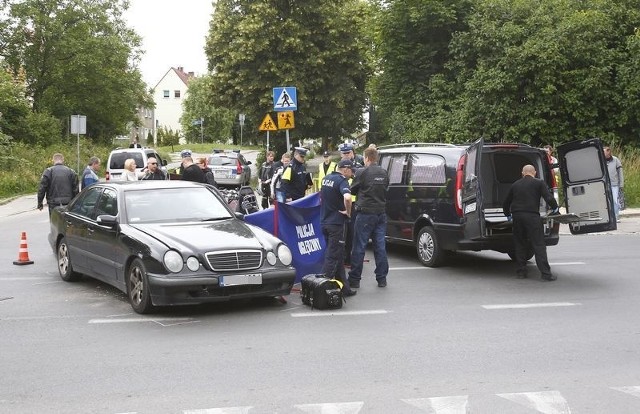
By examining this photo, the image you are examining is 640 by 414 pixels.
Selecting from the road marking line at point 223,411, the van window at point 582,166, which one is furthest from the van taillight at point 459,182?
the road marking line at point 223,411

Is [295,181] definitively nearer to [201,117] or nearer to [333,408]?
[333,408]

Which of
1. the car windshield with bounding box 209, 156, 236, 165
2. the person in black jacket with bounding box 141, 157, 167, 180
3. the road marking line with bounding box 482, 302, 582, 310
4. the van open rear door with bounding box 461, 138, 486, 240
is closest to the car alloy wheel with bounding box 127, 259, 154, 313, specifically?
the road marking line with bounding box 482, 302, 582, 310

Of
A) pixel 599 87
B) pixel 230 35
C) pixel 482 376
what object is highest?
pixel 230 35

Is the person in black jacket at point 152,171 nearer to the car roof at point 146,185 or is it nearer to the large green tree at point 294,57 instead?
the car roof at point 146,185

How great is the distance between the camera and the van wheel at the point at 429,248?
11625 millimetres

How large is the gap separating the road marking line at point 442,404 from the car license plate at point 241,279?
3.33 metres

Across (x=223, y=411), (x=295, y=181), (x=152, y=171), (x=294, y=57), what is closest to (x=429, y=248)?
(x=295, y=181)

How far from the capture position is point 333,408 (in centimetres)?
531

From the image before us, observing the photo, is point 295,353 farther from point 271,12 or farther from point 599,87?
point 271,12

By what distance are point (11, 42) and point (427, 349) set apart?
4432 cm

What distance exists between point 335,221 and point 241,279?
5.21ft

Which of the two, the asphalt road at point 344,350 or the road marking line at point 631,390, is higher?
the asphalt road at point 344,350

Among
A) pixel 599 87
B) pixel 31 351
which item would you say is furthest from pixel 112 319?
pixel 599 87

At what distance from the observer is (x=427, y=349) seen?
6945 millimetres
